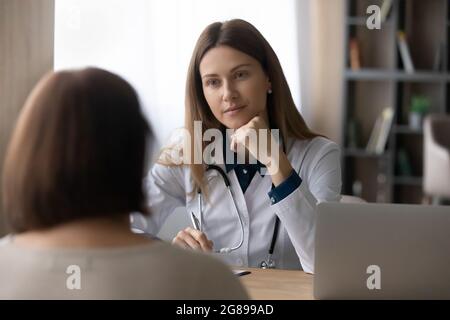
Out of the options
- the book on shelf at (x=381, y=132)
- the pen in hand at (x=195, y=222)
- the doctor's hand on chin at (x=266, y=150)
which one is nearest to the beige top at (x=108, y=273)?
the doctor's hand on chin at (x=266, y=150)

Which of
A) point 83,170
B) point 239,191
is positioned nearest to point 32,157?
point 83,170

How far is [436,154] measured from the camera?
430cm

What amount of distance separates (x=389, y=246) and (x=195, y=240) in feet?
1.48

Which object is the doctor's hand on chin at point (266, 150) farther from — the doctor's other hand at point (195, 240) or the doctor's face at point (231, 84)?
the doctor's other hand at point (195, 240)

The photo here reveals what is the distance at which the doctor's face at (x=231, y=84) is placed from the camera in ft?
6.27

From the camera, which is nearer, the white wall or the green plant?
the white wall

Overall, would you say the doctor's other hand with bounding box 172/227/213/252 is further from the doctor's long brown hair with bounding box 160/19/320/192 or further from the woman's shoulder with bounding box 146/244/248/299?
the woman's shoulder with bounding box 146/244/248/299

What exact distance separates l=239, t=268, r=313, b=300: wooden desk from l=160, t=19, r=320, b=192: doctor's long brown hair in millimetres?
407

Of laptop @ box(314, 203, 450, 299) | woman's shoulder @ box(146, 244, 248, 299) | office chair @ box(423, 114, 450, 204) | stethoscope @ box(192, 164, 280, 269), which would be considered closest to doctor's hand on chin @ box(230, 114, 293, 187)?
stethoscope @ box(192, 164, 280, 269)

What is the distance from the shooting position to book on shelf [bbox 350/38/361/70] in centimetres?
441

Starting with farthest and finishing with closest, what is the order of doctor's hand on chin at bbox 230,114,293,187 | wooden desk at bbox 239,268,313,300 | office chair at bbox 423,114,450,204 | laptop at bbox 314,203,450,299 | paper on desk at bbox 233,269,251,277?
office chair at bbox 423,114,450,204
doctor's hand on chin at bbox 230,114,293,187
paper on desk at bbox 233,269,251,277
wooden desk at bbox 239,268,313,300
laptop at bbox 314,203,450,299

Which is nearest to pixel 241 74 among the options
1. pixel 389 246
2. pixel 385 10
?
pixel 389 246
